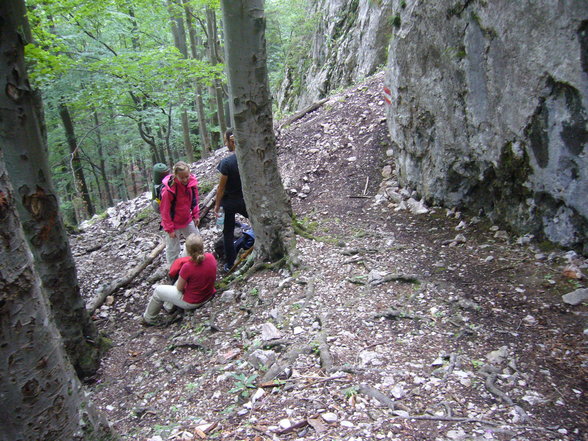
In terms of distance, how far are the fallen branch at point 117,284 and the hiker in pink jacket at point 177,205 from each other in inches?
41.3

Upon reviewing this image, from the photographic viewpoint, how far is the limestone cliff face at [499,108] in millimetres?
4121


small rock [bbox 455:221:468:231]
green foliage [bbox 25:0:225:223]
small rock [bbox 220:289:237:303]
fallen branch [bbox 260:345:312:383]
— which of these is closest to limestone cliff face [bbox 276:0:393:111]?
green foliage [bbox 25:0:225:223]

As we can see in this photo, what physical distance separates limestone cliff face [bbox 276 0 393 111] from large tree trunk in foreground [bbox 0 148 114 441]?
1198cm

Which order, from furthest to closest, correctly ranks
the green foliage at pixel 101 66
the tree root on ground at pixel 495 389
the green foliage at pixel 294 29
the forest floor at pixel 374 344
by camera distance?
the green foliage at pixel 294 29 → the green foliage at pixel 101 66 → the forest floor at pixel 374 344 → the tree root on ground at pixel 495 389

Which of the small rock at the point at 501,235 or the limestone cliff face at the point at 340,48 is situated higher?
the limestone cliff face at the point at 340,48

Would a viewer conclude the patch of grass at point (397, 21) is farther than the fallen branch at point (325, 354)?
Yes

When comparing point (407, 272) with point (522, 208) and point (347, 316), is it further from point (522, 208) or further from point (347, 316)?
point (522, 208)

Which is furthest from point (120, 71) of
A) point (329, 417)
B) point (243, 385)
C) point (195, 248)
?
point (329, 417)

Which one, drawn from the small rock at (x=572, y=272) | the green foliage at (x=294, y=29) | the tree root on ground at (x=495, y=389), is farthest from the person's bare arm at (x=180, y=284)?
the green foliage at (x=294, y=29)

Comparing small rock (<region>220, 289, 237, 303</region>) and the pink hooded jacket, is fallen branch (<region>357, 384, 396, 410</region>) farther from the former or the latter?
the pink hooded jacket

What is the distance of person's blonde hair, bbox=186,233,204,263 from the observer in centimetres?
530

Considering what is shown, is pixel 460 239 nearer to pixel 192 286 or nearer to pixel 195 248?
pixel 195 248

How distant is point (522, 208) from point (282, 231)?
326 centimetres

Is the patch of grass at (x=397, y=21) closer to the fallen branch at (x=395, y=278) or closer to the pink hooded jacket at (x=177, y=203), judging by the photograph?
the pink hooded jacket at (x=177, y=203)
